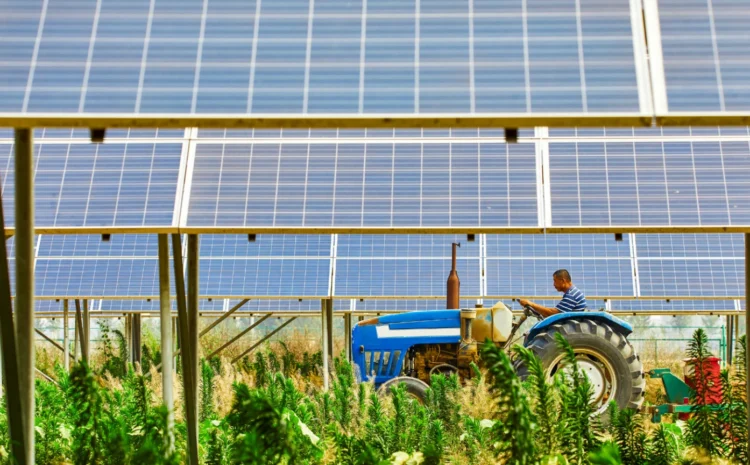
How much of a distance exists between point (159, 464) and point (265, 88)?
2192mm

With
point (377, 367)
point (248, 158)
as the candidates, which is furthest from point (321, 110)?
point (377, 367)

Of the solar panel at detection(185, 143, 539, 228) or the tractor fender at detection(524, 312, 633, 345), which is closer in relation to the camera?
the solar panel at detection(185, 143, 539, 228)

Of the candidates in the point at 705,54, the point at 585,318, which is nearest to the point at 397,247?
the point at 585,318

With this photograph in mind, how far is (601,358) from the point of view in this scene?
12195 millimetres

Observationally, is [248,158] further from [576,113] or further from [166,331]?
[576,113]

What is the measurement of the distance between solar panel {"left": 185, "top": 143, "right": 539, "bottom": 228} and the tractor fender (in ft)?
7.13

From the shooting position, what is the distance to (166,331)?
902 centimetres

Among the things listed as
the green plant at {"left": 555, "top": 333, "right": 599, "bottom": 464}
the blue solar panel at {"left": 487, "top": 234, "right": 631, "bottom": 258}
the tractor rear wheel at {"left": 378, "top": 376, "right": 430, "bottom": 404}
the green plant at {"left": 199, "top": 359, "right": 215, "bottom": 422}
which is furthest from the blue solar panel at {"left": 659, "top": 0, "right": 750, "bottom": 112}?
the blue solar panel at {"left": 487, "top": 234, "right": 631, "bottom": 258}

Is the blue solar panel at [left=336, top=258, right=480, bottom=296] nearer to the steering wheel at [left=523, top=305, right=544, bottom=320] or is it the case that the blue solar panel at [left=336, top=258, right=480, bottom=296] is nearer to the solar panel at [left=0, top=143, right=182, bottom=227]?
the steering wheel at [left=523, top=305, right=544, bottom=320]

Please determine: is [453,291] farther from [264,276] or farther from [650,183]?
[264,276]

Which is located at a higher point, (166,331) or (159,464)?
(166,331)

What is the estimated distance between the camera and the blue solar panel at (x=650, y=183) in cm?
961

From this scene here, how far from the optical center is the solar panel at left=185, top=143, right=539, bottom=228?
9.84 metres

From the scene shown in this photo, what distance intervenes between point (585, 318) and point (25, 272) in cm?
772
